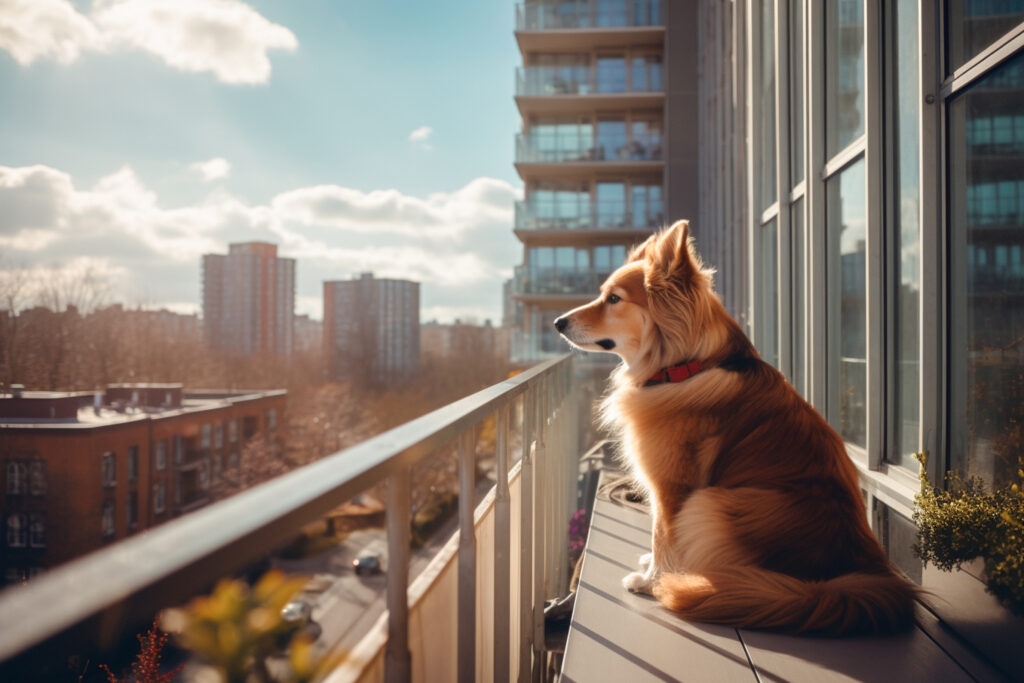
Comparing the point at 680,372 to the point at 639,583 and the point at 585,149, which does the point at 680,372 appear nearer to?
the point at 639,583

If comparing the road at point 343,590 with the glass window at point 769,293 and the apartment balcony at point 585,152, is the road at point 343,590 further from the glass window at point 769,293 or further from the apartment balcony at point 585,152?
the apartment balcony at point 585,152

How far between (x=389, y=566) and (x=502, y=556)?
2.35 ft

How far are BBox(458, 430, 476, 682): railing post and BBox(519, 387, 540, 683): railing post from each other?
78 cm

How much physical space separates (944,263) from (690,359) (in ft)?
3.18

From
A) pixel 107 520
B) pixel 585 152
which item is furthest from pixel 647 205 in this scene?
pixel 107 520

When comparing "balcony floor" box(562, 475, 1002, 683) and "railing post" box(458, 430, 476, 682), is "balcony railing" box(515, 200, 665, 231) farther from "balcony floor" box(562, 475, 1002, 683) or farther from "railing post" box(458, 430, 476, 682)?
"railing post" box(458, 430, 476, 682)

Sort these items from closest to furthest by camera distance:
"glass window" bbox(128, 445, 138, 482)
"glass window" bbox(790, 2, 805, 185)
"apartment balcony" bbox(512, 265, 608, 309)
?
"glass window" bbox(790, 2, 805, 185) → "apartment balcony" bbox(512, 265, 608, 309) → "glass window" bbox(128, 445, 138, 482)

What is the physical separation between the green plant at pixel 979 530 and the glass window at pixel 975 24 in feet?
4.40

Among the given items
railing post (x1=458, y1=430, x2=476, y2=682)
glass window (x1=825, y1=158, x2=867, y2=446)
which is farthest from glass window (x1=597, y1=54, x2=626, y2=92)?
railing post (x1=458, y1=430, x2=476, y2=682)

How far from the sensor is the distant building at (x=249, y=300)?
50.1 m

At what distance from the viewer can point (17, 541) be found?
672 inches

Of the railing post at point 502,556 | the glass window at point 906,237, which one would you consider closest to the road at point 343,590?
the railing post at point 502,556

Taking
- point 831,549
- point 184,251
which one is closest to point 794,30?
point 831,549

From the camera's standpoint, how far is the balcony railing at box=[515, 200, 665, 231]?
20672 millimetres
